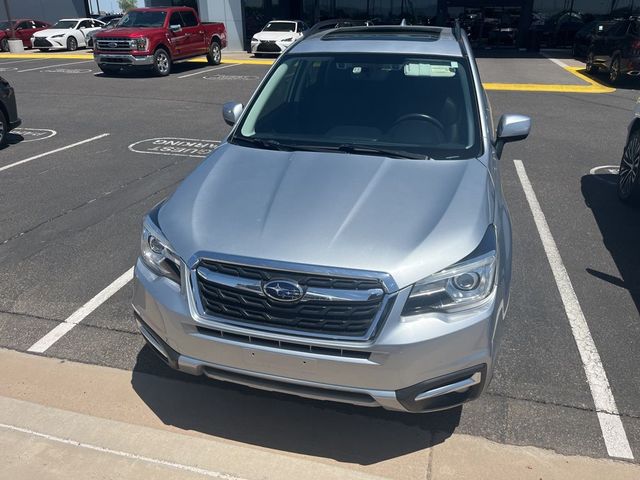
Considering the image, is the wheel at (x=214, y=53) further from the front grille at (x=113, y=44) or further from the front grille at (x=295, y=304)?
the front grille at (x=295, y=304)

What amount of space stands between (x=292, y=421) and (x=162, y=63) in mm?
17725

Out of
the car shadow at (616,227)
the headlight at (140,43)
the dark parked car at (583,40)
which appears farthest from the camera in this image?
the dark parked car at (583,40)

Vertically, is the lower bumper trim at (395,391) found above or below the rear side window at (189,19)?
below

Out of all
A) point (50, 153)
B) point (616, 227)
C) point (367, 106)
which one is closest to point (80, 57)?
point (50, 153)

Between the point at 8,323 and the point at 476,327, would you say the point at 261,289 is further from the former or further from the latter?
the point at 8,323

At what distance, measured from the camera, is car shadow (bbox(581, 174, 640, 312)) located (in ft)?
16.6

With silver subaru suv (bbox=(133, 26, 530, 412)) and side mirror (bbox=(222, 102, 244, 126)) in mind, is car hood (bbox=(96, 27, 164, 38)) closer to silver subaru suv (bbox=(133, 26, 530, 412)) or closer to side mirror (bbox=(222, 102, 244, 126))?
side mirror (bbox=(222, 102, 244, 126))

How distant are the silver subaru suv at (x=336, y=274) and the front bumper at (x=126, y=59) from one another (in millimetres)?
15813

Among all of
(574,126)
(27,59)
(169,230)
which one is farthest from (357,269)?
(27,59)

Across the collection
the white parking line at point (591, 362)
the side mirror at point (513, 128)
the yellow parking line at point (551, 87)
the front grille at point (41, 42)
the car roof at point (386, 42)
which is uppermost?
the car roof at point (386, 42)

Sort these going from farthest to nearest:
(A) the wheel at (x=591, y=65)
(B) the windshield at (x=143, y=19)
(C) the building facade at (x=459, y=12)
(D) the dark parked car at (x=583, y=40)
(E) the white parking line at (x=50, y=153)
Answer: (C) the building facade at (x=459, y=12), (D) the dark parked car at (x=583, y=40), (B) the windshield at (x=143, y=19), (A) the wheel at (x=591, y=65), (E) the white parking line at (x=50, y=153)

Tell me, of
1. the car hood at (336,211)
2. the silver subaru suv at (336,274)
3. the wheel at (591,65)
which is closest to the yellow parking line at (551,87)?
the wheel at (591,65)

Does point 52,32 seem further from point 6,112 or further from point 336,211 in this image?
point 336,211

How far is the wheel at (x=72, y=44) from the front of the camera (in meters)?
29.2
